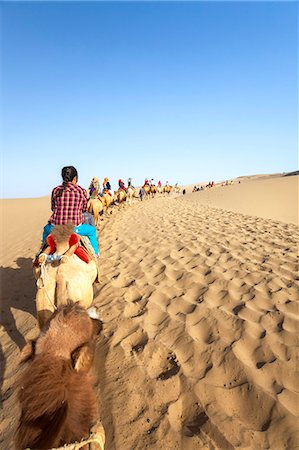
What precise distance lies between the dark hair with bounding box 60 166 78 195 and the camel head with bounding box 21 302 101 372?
9.60ft

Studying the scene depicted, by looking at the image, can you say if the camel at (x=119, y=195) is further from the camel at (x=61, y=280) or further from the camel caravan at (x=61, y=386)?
the camel caravan at (x=61, y=386)

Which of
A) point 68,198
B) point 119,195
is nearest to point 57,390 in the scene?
point 68,198

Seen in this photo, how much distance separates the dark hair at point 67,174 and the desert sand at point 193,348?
219cm

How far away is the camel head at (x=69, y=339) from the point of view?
1695 millimetres

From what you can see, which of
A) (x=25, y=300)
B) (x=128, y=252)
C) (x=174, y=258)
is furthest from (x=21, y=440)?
→ (x=128, y=252)

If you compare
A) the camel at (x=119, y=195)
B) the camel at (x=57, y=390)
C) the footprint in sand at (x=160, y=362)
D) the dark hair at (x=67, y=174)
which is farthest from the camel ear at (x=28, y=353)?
the camel at (x=119, y=195)

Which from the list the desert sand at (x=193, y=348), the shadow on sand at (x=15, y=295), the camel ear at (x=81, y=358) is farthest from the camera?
the shadow on sand at (x=15, y=295)

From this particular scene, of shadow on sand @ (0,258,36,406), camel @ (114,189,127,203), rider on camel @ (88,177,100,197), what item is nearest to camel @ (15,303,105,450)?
shadow on sand @ (0,258,36,406)

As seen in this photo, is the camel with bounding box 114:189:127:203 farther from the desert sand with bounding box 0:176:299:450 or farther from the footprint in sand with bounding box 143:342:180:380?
the footprint in sand with bounding box 143:342:180:380

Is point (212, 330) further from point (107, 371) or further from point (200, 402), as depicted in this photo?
point (107, 371)

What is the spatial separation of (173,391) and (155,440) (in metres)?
0.52

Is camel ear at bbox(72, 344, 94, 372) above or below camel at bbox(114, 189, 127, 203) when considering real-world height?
below

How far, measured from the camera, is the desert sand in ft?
8.11

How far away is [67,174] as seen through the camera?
14.9 ft
